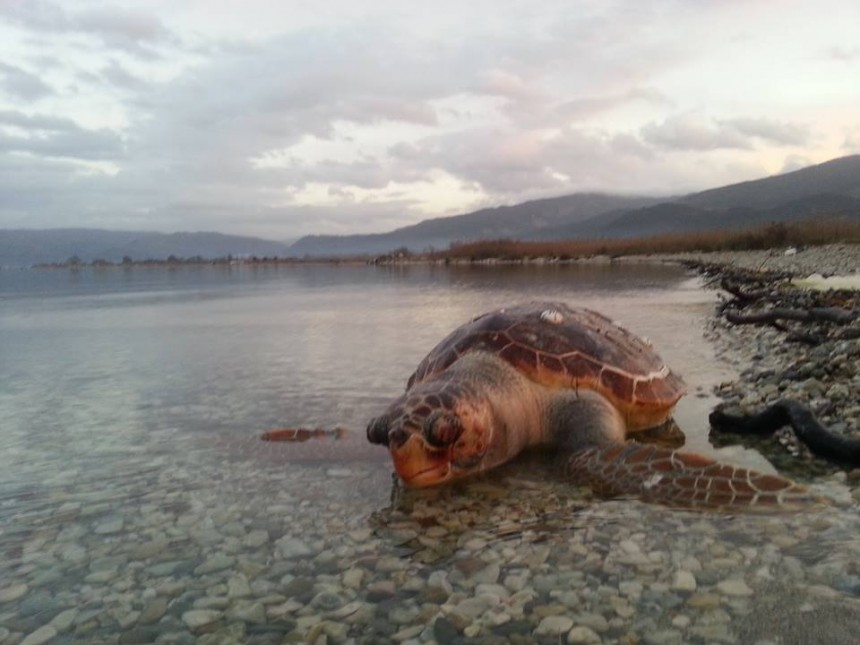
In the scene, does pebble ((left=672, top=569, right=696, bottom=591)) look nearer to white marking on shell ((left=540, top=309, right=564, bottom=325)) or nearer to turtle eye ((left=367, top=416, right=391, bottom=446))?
turtle eye ((left=367, top=416, right=391, bottom=446))

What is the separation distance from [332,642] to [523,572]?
1.25 meters

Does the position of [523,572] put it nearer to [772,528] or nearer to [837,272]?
[772,528]

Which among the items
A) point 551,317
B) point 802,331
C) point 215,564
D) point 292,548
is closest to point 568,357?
point 551,317

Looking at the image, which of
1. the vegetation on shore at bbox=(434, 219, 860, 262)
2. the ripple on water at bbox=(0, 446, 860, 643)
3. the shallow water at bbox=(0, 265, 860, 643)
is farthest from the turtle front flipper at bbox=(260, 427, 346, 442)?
the vegetation on shore at bbox=(434, 219, 860, 262)

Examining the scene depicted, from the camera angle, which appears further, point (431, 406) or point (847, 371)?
point (847, 371)

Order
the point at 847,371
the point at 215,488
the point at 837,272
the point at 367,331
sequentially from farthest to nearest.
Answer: the point at 837,272, the point at 367,331, the point at 847,371, the point at 215,488

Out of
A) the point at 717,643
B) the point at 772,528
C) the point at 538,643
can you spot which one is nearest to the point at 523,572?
the point at 538,643

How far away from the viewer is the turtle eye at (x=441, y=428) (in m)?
5.27

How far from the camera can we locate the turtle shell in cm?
687

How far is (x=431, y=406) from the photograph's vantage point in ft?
17.9

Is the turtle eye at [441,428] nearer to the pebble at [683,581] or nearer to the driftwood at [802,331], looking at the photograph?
the pebble at [683,581]

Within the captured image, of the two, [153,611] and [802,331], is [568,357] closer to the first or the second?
[153,611]

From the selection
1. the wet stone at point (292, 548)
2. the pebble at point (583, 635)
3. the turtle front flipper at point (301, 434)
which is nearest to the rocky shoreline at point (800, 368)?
the pebble at point (583, 635)

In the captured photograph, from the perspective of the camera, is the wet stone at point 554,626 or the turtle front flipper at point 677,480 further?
the turtle front flipper at point 677,480
